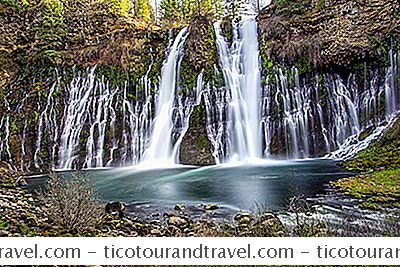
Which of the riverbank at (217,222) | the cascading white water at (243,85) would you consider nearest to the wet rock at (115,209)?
the riverbank at (217,222)

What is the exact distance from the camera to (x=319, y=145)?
55.1 feet

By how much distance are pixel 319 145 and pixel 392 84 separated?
3989 millimetres

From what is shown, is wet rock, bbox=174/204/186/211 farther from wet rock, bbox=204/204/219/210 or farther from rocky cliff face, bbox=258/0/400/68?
rocky cliff face, bbox=258/0/400/68

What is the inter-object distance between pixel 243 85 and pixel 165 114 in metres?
4.01

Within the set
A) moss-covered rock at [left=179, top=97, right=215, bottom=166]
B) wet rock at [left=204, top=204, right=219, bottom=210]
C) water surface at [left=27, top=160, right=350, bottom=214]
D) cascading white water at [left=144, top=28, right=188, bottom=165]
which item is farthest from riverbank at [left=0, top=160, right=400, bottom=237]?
cascading white water at [left=144, top=28, right=188, bottom=165]

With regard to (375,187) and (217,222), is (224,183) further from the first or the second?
(217,222)

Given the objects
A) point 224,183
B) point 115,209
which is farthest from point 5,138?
point 115,209

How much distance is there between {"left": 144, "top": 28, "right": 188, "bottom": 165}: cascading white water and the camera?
57.3ft

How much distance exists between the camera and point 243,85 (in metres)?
18.7

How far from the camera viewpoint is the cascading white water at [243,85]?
17203 mm

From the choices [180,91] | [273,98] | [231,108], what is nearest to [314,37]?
[273,98]

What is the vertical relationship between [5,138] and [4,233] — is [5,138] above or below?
above

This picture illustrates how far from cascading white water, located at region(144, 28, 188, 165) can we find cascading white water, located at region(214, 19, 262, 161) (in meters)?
2.39

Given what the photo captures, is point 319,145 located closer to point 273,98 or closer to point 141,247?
point 273,98
